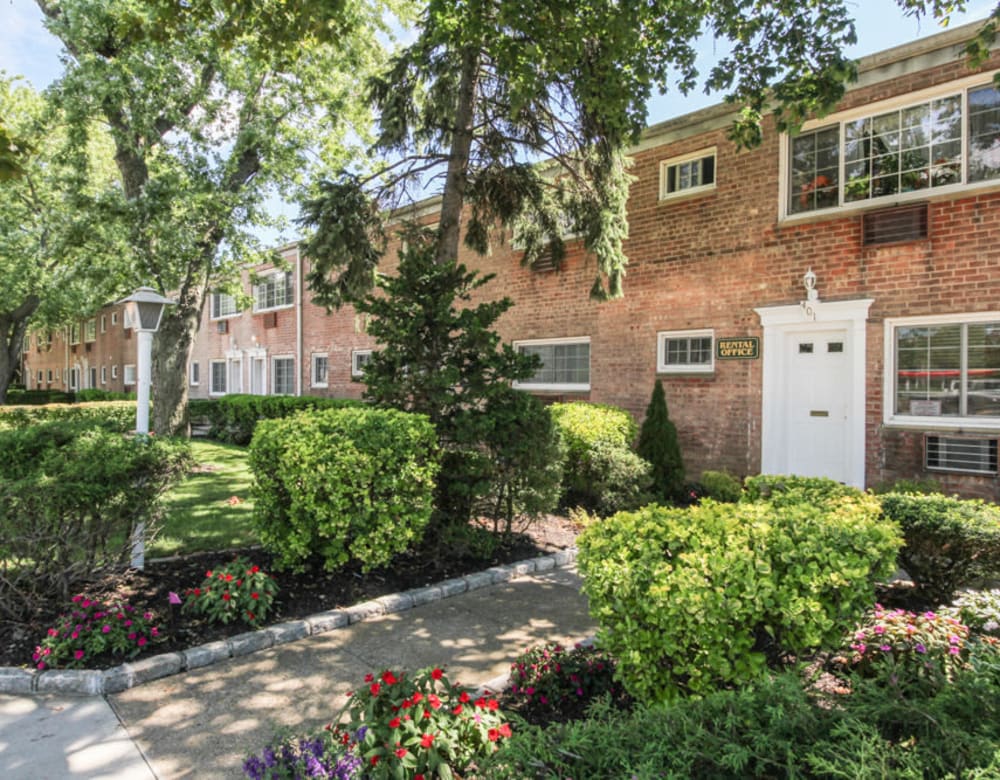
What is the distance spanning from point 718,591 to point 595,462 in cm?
561

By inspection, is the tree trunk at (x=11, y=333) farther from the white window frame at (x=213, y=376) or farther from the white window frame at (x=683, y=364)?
the white window frame at (x=683, y=364)

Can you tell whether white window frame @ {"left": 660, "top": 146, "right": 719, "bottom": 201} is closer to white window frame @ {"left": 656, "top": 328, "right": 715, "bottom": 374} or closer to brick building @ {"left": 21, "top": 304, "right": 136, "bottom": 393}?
white window frame @ {"left": 656, "top": 328, "right": 715, "bottom": 374}

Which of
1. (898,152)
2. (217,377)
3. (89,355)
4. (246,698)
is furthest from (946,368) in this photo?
(89,355)

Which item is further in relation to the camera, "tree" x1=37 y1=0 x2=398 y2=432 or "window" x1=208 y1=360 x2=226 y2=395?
"window" x1=208 y1=360 x2=226 y2=395

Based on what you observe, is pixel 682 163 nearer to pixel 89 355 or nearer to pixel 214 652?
pixel 214 652

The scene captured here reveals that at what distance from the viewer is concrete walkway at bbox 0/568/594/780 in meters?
2.98

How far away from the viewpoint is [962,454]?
7.71m

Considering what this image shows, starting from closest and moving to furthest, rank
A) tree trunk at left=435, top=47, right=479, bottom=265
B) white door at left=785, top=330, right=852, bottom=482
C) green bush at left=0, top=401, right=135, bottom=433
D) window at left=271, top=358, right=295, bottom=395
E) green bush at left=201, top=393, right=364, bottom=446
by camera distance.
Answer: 1. tree trunk at left=435, top=47, right=479, bottom=265
2. white door at left=785, top=330, right=852, bottom=482
3. green bush at left=0, top=401, right=135, bottom=433
4. green bush at left=201, top=393, right=364, bottom=446
5. window at left=271, top=358, right=295, bottom=395

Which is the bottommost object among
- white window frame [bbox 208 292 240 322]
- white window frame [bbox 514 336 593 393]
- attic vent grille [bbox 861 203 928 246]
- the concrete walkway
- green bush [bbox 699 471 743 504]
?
the concrete walkway

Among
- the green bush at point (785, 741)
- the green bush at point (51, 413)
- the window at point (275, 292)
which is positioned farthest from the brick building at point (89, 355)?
the green bush at point (785, 741)

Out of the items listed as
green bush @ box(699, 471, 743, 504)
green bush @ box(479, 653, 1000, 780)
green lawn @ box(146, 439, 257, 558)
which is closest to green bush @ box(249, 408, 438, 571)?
green lawn @ box(146, 439, 257, 558)

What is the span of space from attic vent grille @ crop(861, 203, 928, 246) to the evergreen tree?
373 centimetres

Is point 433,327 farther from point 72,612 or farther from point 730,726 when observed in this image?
point 730,726

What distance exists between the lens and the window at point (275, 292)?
67.7 feet
